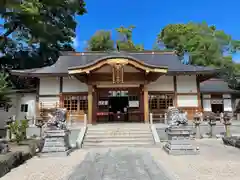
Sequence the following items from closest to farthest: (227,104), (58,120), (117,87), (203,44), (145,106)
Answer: (58,120)
(145,106)
(117,87)
(227,104)
(203,44)

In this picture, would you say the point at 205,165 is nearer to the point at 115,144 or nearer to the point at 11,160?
the point at 115,144

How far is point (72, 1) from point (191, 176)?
2565 centimetres

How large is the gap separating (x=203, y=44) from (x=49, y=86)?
783 inches

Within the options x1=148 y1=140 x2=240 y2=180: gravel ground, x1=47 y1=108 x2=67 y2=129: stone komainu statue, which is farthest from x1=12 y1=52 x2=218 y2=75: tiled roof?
x1=148 y1=140 x2=240 y2=180: gravel ground

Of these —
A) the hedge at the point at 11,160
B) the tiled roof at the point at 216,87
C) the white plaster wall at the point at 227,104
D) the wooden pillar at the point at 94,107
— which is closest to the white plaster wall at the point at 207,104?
the tiled roof at the point at 216,87

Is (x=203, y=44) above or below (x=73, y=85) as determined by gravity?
above

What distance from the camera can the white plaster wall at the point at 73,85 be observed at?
14.5 metres

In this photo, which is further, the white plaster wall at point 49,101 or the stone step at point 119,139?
the white plaster wall at point 49,101

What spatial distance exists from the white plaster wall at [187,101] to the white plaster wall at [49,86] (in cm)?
862

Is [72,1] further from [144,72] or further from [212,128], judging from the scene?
[212,128]

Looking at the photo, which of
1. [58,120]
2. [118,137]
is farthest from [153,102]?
[58,120]

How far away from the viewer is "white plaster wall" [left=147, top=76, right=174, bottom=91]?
14.4 m

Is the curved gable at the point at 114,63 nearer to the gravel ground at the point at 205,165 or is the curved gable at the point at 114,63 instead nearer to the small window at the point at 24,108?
the gravel ground at the point at 205,165

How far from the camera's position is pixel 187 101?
1436cm
